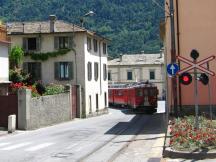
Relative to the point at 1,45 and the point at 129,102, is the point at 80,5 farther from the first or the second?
the point at 1,45

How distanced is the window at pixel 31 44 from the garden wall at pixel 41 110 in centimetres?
1211

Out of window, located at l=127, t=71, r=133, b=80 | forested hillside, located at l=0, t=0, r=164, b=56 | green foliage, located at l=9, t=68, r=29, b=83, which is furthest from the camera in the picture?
forested hillside, located at l=0, t=0, r=164, b=56

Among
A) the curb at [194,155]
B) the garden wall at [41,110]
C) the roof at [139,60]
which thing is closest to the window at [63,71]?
the garden wall at [41,110]

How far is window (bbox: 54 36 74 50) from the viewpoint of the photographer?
54.4 metres

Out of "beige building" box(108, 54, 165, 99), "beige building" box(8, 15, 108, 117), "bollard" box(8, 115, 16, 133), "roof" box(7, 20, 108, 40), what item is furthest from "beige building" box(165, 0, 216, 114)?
"beige building" box(108, 54, 165, 99)

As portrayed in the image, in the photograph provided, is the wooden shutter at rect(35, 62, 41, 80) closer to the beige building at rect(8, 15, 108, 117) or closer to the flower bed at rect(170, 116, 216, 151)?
the beige building at rect(8, 15, 108, 117)

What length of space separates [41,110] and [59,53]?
1889 centimetres

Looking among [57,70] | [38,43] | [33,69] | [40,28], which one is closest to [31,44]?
[38,43]

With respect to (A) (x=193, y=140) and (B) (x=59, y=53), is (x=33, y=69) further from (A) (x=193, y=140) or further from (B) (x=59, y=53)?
(A) (x=193, y=140)

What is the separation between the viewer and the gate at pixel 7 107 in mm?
33406

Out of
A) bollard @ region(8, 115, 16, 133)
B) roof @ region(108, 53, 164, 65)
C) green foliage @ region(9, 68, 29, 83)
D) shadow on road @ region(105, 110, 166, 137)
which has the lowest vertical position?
shadow on road @ region(105, 110, 166, 137)

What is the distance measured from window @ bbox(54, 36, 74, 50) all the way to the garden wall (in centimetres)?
1074

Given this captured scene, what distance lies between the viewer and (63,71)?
180 feet

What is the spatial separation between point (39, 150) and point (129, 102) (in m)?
45.4
